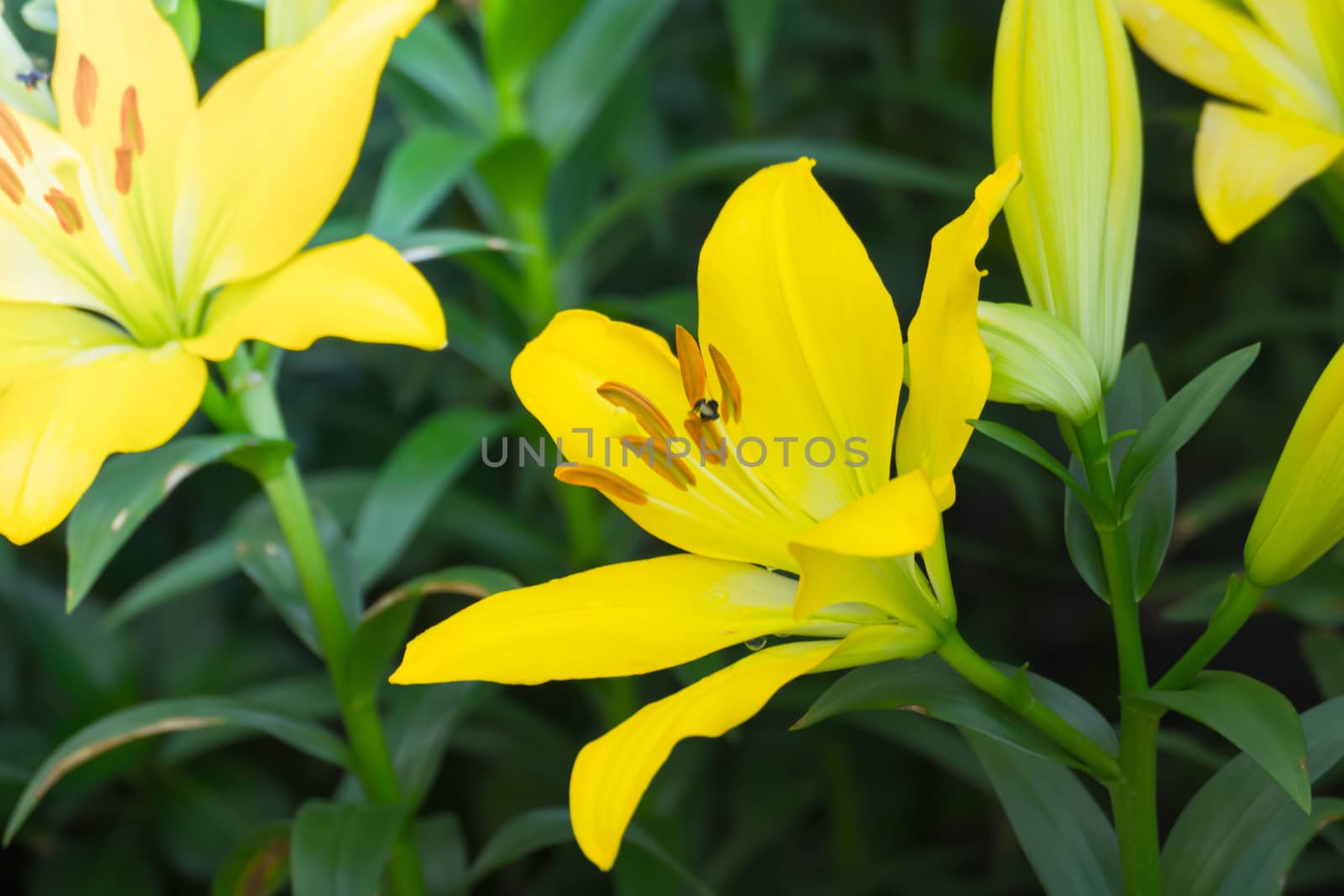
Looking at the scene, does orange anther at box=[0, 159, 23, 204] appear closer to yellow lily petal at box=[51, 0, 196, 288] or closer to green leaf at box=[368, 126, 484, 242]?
yellow lily petal at box=[51, 0, 196, 288]

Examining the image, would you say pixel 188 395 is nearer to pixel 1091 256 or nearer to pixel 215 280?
pixel 215 280


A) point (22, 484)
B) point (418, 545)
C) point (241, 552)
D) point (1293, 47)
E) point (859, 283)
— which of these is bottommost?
point (418, 545)

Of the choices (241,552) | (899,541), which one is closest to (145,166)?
(241,552)

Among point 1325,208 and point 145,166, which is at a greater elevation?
point 1325,208

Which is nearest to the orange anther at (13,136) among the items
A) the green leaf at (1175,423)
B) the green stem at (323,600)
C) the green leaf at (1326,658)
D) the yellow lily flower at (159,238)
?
the yellow lily flower at (159,238)

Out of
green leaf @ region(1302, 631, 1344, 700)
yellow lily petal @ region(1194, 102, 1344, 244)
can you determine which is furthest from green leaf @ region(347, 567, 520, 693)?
green leaf @ region(1302, 631, 1344, 700)

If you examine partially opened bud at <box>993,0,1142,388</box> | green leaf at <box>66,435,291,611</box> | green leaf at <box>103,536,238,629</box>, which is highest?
partially opened bud at <box>993,0,1142,388</box>

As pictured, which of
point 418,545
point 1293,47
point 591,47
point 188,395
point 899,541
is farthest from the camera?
point 418,545
